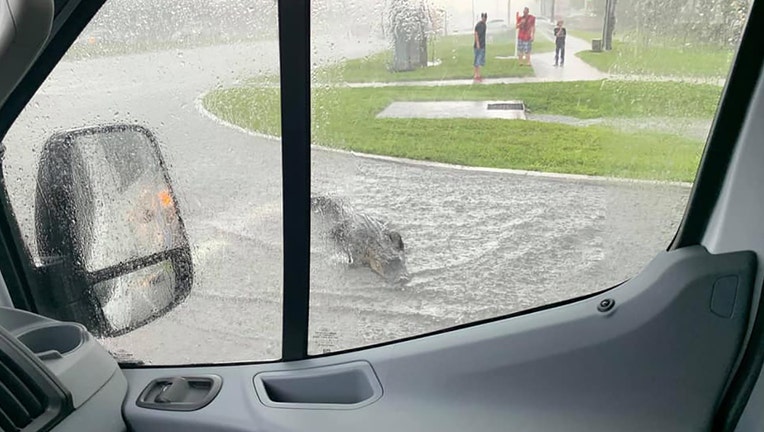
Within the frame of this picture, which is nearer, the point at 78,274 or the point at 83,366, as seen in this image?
the point at 83,366

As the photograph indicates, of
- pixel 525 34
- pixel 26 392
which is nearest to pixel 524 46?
pixel 525 34

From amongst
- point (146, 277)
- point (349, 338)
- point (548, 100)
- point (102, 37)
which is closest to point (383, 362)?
point (349, 338)

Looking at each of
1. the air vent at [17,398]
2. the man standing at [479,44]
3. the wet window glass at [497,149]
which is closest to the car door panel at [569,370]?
the wet window glass at [497,149]

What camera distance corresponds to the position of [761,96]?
139 centimetres

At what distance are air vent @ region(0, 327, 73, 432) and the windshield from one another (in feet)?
1.12

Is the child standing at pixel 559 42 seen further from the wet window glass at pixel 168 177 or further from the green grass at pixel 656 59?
the wet window glass at pixel 168 177

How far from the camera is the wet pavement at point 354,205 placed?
60.9 inches

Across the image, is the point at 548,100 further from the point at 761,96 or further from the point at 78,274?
the point at 78,274

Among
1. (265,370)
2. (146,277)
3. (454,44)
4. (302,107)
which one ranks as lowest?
(265,370)

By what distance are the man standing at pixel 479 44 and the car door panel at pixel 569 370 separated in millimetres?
642

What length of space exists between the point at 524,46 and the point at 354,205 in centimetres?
57

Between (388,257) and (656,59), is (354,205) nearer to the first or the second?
(388,257)

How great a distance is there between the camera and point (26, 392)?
1.40m

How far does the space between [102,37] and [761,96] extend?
1480mm
